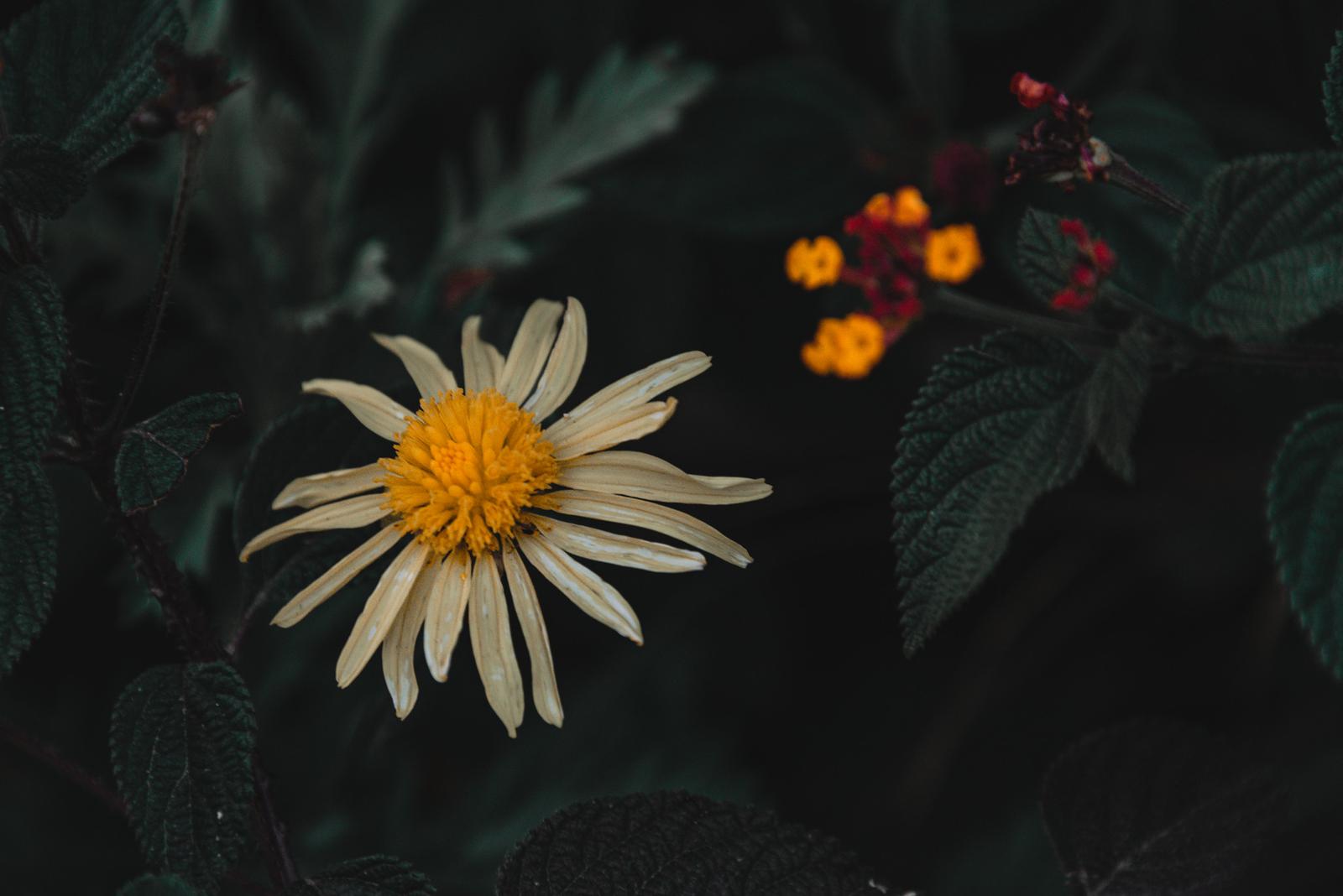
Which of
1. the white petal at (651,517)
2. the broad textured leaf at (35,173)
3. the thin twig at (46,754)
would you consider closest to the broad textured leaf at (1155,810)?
the white petal at (651,517)

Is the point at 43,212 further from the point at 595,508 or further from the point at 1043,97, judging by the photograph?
the point at 1043,97

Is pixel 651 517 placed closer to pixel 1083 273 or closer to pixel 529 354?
pixel 529 354

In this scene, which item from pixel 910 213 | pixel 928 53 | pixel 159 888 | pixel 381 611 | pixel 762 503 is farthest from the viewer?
pixel 762 503

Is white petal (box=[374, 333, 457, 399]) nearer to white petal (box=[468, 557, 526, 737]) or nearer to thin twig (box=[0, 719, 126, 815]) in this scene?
white petal (box=[468, 557, 526, 737])

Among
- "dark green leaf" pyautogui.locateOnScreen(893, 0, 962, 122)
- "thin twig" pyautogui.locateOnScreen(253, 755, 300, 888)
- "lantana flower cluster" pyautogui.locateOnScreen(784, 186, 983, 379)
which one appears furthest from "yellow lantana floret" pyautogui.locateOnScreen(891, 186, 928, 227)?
"thin twig" pyautogui.locateOnScreen(253, 755, 300, 888)

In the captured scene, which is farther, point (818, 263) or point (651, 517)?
point (818, 263)

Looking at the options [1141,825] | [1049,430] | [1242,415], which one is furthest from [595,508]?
[1242,415]

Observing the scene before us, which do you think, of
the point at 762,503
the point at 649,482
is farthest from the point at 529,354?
the point at 762,503

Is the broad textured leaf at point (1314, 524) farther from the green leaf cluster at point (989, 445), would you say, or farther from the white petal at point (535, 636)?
the white petal at point (535, 636)
